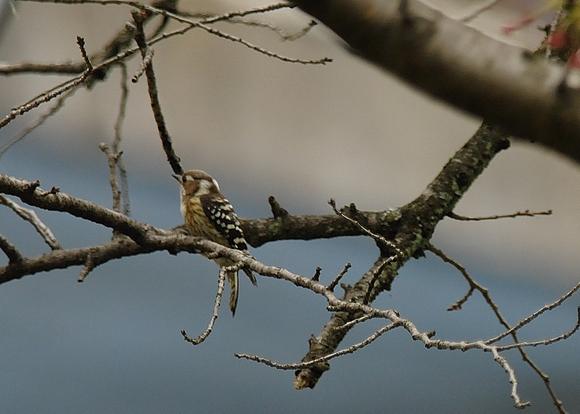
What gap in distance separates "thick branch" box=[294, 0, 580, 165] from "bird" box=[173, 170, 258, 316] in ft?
9.88

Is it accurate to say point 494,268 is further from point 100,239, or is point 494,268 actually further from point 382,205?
point 100,239

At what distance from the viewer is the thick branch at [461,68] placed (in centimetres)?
72

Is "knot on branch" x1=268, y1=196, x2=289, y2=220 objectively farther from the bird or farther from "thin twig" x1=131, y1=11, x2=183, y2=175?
the bird

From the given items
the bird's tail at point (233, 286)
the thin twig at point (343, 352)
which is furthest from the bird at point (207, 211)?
the thin twig at point (343, 352)

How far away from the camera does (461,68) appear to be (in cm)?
73

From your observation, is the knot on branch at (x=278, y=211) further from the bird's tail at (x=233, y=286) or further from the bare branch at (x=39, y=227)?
the bird's tail at (x=233, y=286)

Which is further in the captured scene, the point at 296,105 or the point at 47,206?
the point at 296,105

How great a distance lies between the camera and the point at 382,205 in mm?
9250

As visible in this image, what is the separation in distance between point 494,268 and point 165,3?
23.7ft

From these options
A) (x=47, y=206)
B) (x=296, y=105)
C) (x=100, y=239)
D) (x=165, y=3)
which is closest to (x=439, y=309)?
(x=296, y=105)

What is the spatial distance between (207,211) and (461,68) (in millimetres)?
3420

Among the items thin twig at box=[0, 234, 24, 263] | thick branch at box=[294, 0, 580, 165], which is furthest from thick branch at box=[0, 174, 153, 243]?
thick branch at box=[294, 0, 580, 165]

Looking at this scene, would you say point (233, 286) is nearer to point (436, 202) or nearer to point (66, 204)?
point (436, 202)

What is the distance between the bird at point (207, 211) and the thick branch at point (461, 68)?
3.01 m
